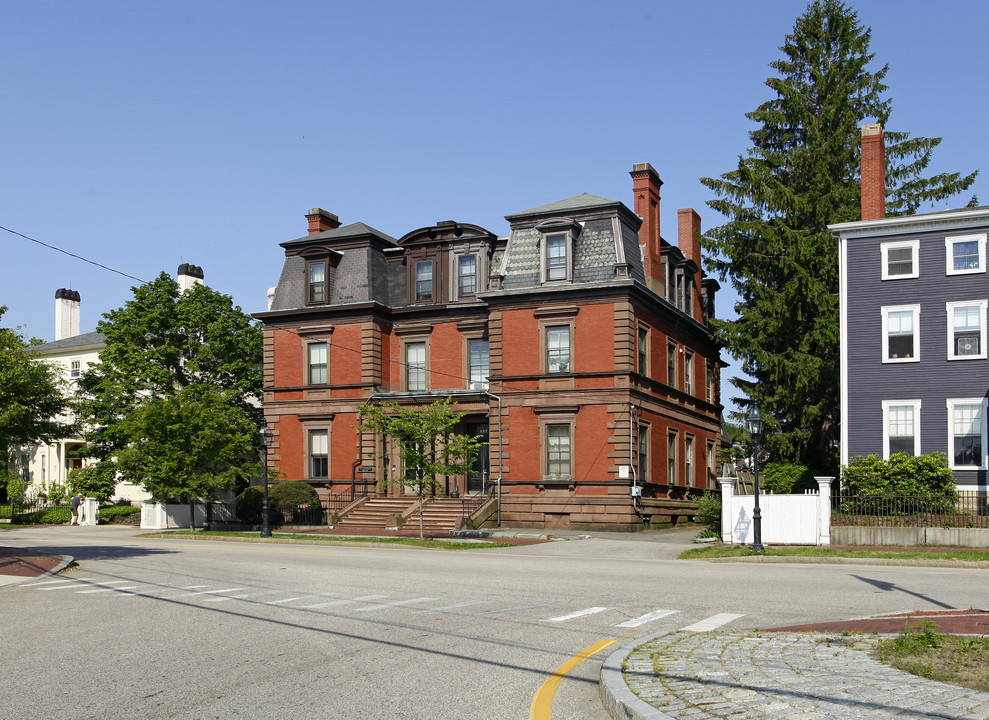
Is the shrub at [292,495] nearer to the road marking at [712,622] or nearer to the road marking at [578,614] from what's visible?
the road marking at [578,614]

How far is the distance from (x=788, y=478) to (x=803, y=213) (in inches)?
433

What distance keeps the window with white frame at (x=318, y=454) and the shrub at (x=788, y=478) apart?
62.7 ft

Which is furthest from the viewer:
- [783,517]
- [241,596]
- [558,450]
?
[558,450]

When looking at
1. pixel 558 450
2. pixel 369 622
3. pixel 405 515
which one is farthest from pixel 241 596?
pixel 558 450

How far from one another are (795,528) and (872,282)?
10718 millimetres

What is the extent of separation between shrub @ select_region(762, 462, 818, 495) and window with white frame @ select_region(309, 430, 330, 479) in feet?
62.7

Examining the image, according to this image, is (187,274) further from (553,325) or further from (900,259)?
(900,259)

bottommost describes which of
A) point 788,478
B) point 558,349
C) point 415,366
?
point 788,478

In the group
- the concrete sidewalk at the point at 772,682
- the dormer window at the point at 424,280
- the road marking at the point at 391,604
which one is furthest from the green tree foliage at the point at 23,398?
the concrete sidewalk at the point at 772,682

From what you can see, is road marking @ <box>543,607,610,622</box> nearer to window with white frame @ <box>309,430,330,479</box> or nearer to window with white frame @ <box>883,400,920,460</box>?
window with white frame @ <box>883,400,920,460</box>

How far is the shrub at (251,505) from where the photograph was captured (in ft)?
137

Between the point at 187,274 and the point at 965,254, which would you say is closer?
the point at 965,254

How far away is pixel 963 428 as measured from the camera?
102 ft

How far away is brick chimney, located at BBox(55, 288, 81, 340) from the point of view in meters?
67.2
